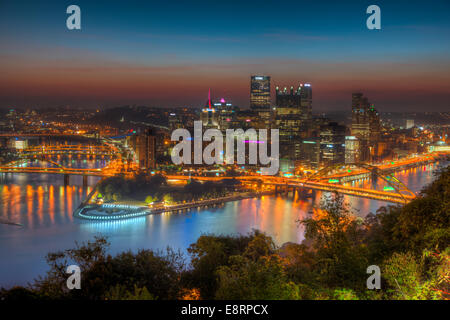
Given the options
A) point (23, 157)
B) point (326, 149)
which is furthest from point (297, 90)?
point (23, 157)

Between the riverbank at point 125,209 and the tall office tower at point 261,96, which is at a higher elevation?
the tall office tower at point 261,96

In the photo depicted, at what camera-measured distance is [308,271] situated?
336 centimetres

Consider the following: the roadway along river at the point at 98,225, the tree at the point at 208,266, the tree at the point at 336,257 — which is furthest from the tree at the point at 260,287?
the roadway along river at the point at 98,225

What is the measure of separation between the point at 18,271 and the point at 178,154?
48.6 feet

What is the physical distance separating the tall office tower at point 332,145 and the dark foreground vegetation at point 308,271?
20735 millimetres

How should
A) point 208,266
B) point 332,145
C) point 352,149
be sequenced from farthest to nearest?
point 352,149 → point 332,145 → point 208,266

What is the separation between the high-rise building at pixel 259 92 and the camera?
110ft

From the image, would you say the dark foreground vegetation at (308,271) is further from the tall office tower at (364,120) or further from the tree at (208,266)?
the tall office tower at (364,120)

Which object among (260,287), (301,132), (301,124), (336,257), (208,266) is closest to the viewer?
(260,287)

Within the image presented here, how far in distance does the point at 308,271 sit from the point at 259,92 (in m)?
31.1

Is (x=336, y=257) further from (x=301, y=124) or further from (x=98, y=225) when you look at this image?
(x=301, y=124)

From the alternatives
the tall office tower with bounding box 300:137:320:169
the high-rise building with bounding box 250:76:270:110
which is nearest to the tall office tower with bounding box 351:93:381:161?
the tall office tower with bounding box 300:137:320:169

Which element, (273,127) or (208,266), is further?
(273,127)

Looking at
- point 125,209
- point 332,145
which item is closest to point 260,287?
point 125,209
